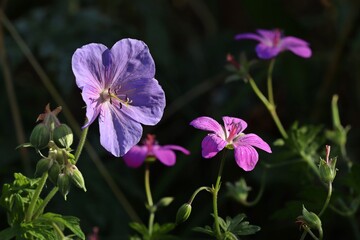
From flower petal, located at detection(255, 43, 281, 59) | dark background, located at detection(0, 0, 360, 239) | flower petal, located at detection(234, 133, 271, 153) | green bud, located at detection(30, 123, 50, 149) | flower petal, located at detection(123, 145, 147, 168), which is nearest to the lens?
green bud, located at detection(30, 123, 50, 149)

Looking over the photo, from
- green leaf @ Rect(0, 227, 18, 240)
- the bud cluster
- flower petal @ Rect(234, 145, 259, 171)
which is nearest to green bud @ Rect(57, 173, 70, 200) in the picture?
the bud cluster

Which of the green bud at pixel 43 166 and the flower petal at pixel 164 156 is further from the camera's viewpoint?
the flower petal at pixel 164 156

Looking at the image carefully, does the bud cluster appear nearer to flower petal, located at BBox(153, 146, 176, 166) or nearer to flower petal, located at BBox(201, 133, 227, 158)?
flower petal, located at BBox(201, 133, 227, 158)

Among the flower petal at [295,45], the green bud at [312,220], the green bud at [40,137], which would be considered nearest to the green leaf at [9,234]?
the green bud at [40,137]

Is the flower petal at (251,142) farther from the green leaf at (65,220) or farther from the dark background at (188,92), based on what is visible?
the dark background at (188,92)

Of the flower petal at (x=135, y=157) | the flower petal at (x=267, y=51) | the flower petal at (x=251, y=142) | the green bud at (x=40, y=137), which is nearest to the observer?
the green bud at (x=40, y=137)

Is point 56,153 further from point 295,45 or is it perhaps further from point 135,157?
point 295,45

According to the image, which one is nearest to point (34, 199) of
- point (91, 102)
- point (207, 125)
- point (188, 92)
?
point (91, 102)
